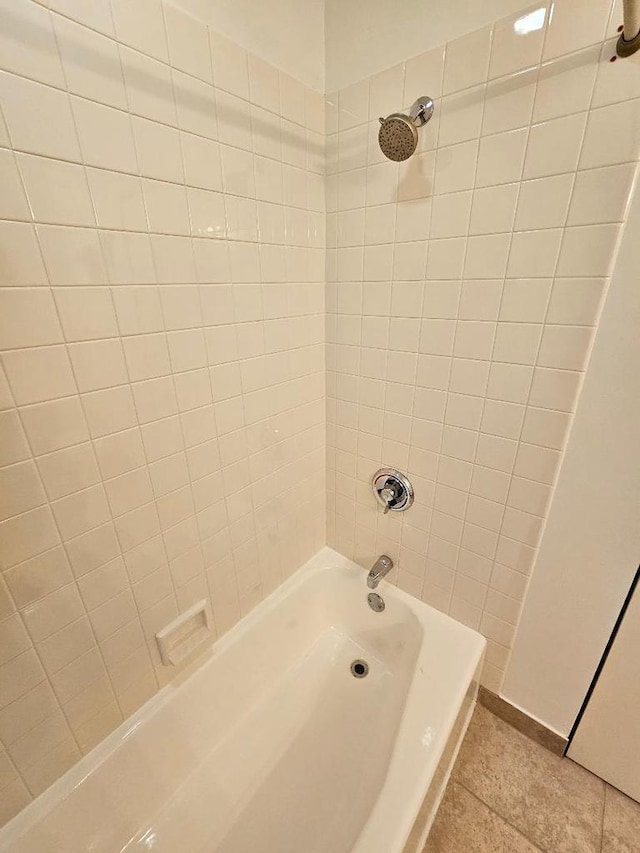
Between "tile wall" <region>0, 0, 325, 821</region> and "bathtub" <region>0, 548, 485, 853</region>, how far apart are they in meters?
0.12

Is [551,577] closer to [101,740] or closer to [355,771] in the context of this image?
[355,771]

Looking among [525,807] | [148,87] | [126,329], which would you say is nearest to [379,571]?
[525,807]

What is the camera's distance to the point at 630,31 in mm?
592

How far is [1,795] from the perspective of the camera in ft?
2.48

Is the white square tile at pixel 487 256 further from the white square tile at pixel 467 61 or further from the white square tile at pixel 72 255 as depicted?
the white square tile at pixel 72 255

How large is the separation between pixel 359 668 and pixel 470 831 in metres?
0.52

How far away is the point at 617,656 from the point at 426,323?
108 centimetres

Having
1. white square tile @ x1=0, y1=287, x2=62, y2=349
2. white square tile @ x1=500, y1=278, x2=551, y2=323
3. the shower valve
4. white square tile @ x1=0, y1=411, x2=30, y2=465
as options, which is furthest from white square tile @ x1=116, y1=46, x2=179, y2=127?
the shower valve

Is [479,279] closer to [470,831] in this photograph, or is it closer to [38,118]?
[38,118]

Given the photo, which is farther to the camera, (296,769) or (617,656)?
(296,769)

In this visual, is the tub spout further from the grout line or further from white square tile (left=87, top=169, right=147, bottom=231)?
white square tile (left=87, top=169, right=147, bottom=231)

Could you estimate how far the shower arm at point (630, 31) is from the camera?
1.78 ft

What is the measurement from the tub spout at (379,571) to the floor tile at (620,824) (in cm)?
89

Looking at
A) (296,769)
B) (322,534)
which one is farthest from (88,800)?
(322,534)
